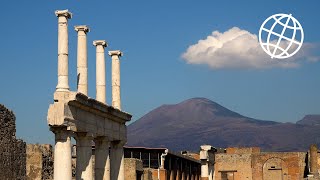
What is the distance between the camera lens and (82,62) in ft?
76.1

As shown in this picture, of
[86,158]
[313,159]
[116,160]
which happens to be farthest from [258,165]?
[86,158]

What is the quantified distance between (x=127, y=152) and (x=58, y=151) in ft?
73.5

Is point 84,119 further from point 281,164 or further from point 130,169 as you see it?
point 281,164

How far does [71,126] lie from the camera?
20969mm

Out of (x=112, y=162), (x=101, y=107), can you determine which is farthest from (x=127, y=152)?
(x=101, y=107)

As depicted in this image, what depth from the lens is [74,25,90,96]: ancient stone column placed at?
2312 cm

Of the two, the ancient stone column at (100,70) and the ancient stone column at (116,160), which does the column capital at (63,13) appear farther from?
the ancient stone column at (116,160)

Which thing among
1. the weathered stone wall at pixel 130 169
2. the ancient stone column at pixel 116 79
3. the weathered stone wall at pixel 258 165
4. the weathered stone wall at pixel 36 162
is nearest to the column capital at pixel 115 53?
the ancient stone column at pixel 116 79

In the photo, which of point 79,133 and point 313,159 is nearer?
point 79,133

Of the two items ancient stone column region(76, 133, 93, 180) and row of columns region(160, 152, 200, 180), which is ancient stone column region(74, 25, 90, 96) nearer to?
ancient stone column region(76, 133, 93, 180)

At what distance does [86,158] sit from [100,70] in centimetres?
414

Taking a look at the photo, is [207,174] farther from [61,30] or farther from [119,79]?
[61,30]

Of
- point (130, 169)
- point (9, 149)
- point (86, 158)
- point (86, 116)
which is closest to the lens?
point (86, 116)

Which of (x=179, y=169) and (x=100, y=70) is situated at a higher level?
(x=100, y=70)
